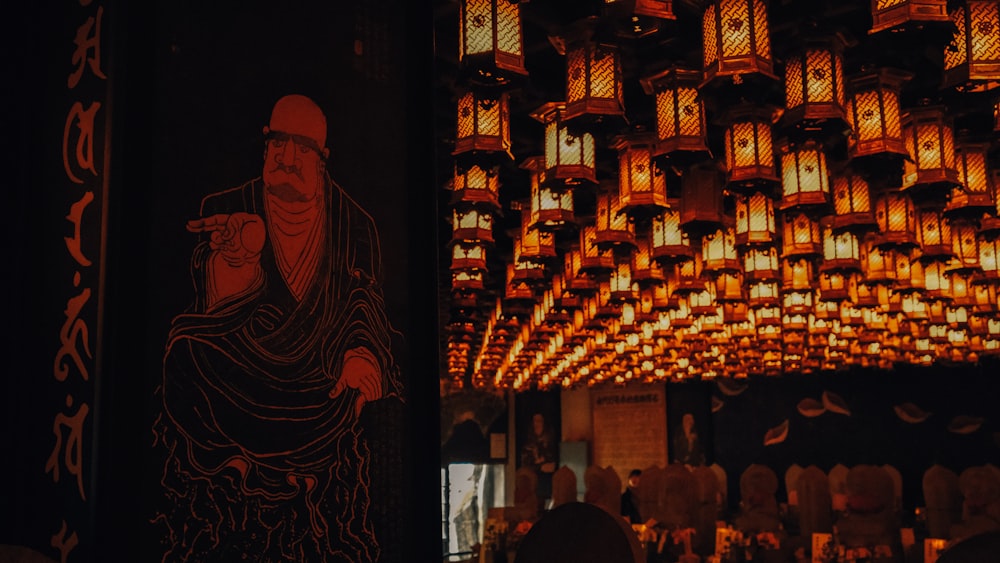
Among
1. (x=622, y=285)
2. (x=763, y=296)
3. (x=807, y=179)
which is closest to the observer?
(x=807, y=179)

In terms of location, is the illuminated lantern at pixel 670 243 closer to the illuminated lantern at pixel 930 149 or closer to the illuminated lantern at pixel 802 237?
the illuminated lantern at pixel 802 237

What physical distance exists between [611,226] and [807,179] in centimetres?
131

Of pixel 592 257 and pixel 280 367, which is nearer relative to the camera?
pixel 280 367

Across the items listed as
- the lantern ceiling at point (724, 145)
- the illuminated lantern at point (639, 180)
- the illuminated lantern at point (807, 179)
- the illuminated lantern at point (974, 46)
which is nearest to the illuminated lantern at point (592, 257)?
the lantern ceiling at point (724, 145)

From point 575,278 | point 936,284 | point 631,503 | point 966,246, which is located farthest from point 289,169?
point 631,503

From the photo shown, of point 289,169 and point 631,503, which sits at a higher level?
point 289,169

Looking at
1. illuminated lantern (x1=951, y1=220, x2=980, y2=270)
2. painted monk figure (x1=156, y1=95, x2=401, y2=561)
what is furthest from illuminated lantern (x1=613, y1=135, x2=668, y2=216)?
illuminated lantern (x1=951, y1=220, x2=980, y2=270)

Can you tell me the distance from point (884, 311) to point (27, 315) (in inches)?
355

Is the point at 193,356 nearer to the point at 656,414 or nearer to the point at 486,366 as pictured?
the point at 486,366

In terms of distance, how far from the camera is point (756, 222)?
5.39 metres

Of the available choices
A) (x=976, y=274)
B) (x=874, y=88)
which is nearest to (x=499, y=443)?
(x=976, y=274)

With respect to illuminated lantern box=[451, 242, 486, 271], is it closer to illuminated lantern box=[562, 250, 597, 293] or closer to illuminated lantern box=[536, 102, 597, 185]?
illuminated lantern box=[562, 250, 597, 293]

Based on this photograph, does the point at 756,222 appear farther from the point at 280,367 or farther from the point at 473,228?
the point at 280,367

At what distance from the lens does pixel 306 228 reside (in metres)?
2.09
